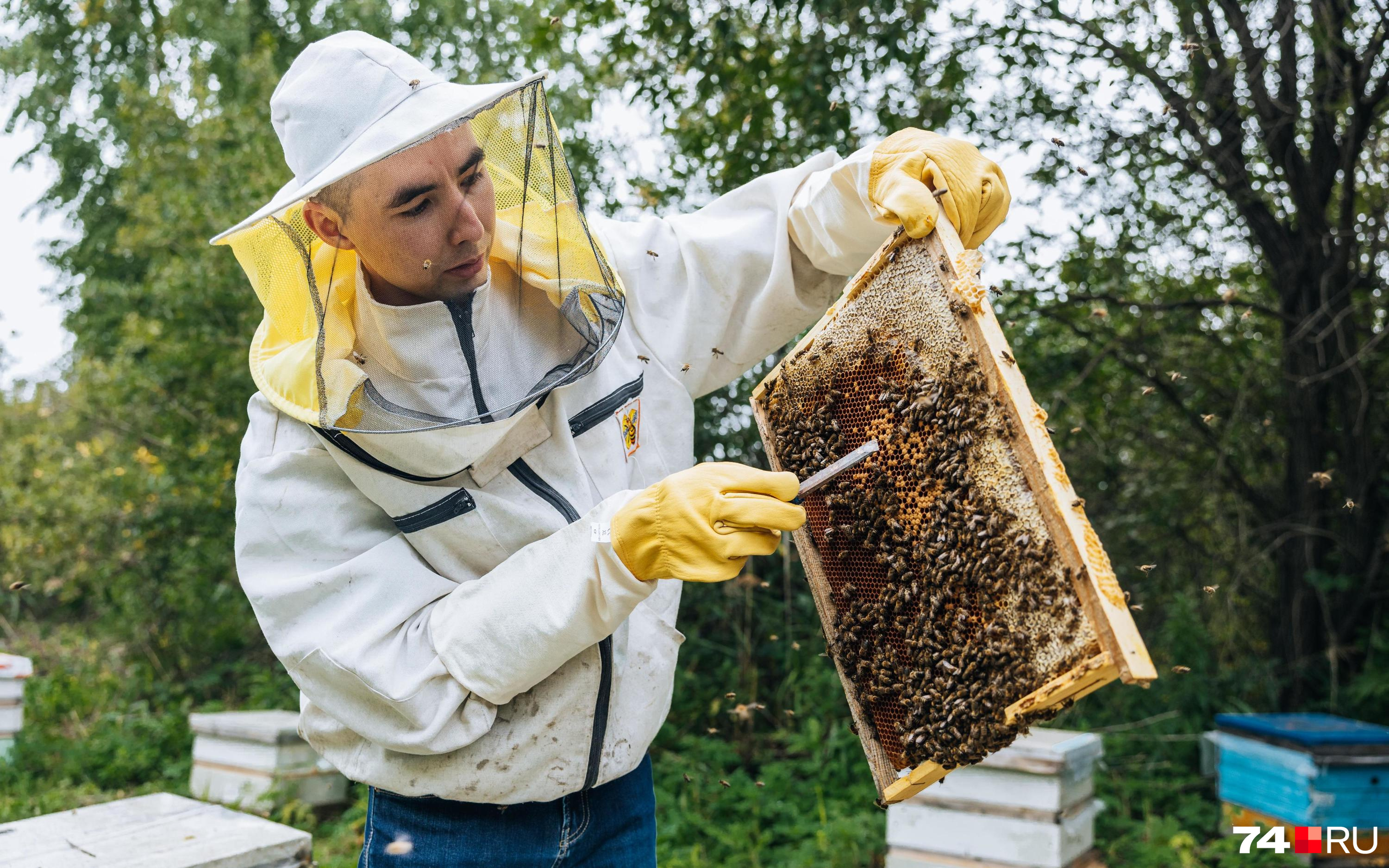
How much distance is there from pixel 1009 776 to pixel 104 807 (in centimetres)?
345

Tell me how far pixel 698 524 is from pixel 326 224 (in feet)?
3.13

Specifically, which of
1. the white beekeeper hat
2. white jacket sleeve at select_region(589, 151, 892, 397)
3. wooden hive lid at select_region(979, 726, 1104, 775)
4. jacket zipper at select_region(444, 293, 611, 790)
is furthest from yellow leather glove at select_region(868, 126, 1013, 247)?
wooden hive lid at select_region(979, 726, 1104, 775)

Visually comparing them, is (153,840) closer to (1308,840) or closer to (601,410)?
(601,410)

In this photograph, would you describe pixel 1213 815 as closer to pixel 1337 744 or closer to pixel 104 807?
pixel 1337 744

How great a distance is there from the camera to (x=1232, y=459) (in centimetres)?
591

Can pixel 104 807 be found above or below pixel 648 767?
below

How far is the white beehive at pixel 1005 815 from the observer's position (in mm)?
3895

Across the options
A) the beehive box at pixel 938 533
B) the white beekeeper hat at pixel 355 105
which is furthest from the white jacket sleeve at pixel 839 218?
the white beekeeper hat at pixel 355 105

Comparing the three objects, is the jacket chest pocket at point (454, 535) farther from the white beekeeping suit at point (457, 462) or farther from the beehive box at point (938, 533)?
the beehive box at point (938, 533)

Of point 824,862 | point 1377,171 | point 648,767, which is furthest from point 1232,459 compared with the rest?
point 648,767

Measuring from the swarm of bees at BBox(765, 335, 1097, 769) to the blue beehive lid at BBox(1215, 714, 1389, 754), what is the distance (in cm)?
331

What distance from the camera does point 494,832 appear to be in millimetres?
1929

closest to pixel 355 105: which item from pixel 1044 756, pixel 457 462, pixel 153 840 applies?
pixel 457 462

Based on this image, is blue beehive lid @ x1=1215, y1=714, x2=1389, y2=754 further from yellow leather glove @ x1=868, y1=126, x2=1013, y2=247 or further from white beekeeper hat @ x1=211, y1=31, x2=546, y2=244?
white beekeeper hat @ x1=211, y1=31, x2=546, y2=244
